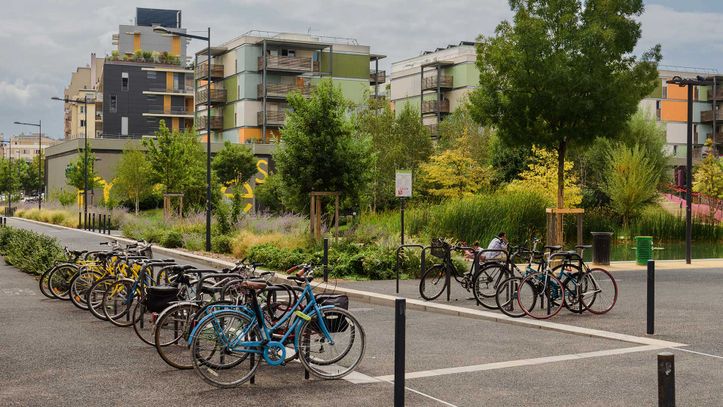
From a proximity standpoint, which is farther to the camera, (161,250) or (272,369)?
(161,250)

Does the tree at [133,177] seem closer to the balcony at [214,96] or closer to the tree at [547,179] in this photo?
the balcony at [214,96]

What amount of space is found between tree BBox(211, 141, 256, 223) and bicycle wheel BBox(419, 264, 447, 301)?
4659cm

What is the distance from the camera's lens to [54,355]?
10.1 meters

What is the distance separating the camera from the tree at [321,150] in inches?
1097

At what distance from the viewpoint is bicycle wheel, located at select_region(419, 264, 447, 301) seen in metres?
15.8

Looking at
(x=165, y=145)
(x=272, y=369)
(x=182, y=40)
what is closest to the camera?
(x=272, y=369)

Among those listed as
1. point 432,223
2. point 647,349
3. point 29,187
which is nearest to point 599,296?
point 647,349

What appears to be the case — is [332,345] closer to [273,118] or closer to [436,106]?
[273,118]

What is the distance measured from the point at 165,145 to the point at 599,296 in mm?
39385

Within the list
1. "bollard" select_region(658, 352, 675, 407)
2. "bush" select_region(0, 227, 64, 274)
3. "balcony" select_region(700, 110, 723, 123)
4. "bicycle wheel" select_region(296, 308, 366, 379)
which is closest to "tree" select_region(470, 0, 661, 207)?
"bush" select_region(0, 227, 64, 274)

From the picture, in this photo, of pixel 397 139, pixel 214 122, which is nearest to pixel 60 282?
pixel 397 139

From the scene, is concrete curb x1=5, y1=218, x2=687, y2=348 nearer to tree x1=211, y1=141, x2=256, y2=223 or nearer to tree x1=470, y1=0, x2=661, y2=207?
tree x1=470, y1=0, x2=661, y2=207

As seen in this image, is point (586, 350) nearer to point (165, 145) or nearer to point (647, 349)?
point (647, 349)

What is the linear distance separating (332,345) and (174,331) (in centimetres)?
184
